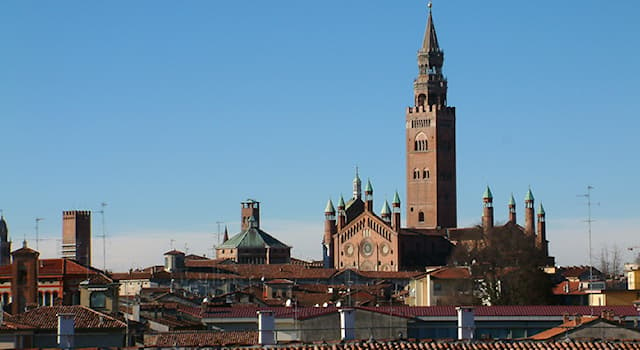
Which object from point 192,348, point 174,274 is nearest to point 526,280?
point 192,348

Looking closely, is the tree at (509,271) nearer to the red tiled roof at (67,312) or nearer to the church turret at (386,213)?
the red tiled roof at (67,312)

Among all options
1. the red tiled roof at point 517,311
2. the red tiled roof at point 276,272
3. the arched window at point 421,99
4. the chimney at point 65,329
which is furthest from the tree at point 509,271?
the arched window at point 421,99

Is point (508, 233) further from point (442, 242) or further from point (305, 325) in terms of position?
point (442, 242)

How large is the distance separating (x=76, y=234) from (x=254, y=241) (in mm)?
34051

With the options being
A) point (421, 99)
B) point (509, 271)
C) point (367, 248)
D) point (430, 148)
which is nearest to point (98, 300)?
point (509, 271)

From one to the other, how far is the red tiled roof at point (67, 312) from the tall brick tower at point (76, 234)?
106496 mm

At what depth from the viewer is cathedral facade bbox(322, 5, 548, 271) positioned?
18288 cm

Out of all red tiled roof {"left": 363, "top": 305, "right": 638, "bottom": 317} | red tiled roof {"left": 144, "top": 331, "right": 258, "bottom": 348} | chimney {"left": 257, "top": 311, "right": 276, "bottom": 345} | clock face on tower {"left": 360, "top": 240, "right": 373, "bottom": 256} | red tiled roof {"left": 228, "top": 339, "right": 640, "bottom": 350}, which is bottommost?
red tiled roof {"left": 144, "top": 331, "right": 258, "bottom": 348}

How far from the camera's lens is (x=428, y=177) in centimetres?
18988

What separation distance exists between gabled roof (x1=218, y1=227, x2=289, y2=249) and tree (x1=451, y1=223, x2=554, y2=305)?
92619 mm

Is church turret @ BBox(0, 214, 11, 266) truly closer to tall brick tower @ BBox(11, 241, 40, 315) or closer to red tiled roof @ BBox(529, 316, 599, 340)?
tall brick tower @ BBox(11, 241, 40, 315)

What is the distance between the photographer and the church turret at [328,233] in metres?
188

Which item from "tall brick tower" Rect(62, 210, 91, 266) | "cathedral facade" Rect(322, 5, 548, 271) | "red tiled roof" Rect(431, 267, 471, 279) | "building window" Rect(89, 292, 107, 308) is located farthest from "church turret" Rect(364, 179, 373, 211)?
"building window" Rect(89, 292, 107, 308)

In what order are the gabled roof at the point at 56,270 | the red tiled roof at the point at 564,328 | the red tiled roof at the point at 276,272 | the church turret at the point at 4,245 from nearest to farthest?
1. the red tiled roof at the point at 564,328
2. the gabled roof at the point at 56,270
3. the church turret at the point at 4,245
4. the red tiled roof at the point at 276,272
